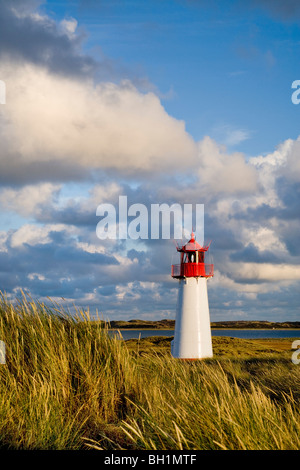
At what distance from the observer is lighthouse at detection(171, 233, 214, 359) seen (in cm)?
2180

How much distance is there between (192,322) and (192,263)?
287 centimetres

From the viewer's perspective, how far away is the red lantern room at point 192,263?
861 inches

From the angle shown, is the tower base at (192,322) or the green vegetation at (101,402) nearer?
the green vegetation at (101,402)

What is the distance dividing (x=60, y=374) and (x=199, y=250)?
52.0 ft

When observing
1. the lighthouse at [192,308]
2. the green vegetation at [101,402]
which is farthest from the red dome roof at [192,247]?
the green vegetation at [101,402]

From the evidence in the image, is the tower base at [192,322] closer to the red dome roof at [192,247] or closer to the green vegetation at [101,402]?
the red dome roof at [192,247]

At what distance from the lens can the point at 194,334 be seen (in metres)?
21.8

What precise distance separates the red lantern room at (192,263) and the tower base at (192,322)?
1.05 ft

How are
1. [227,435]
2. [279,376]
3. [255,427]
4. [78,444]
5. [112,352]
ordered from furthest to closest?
[279,376] < [112,352] < [78,444] < [255,427] < [227,435]

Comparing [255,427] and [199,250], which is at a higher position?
[199,250]

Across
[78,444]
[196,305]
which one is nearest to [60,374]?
[78,444]

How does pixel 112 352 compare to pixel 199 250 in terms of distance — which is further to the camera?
pixel 199 250

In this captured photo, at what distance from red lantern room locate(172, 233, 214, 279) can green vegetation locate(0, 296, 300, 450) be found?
41.0 feet
